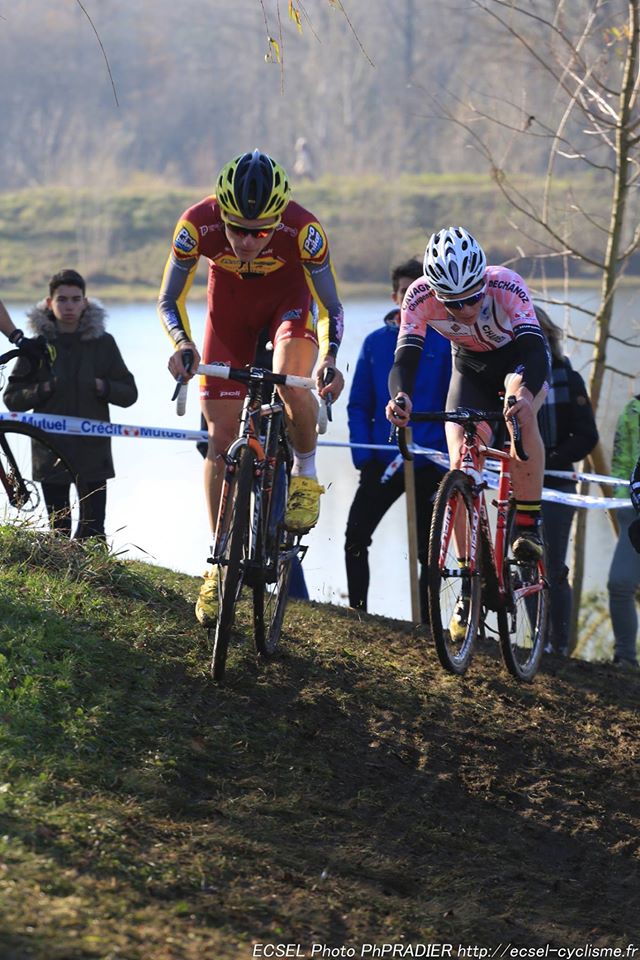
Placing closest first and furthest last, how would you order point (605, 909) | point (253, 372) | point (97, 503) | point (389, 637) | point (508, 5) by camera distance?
1. point (605, 909)
2. point (253, 372)
3. point (389, 637)
4. point (97, 503)
5. point (508, 5)

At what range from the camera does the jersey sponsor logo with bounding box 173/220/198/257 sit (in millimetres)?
6133

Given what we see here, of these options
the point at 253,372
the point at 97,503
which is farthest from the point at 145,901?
the point at 97,503

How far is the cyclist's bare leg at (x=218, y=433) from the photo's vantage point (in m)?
6.25

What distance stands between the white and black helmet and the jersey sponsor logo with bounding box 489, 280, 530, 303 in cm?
26

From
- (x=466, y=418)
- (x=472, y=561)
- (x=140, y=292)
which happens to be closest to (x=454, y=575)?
(x=472, y=561)

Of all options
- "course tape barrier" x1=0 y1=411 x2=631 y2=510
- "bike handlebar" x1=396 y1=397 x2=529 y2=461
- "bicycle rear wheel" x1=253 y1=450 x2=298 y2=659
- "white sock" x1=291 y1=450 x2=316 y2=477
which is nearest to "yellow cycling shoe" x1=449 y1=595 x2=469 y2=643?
"bike handlebar" x1=396 y1=397 x2=529 y2=461

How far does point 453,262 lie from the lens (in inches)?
241

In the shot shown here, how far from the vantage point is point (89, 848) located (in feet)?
12.9

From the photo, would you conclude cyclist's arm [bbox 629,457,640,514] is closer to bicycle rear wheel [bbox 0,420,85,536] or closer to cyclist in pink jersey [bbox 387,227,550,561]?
cyclist in pink jersey [bbox 387,227,550,561]

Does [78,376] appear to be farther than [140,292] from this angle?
No

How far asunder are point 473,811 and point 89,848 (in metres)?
1.87

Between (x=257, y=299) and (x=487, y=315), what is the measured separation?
1169 millimetres

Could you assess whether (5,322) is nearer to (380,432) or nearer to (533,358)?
(380,432)

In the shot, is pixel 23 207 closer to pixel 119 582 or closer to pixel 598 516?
pixel 598 516
